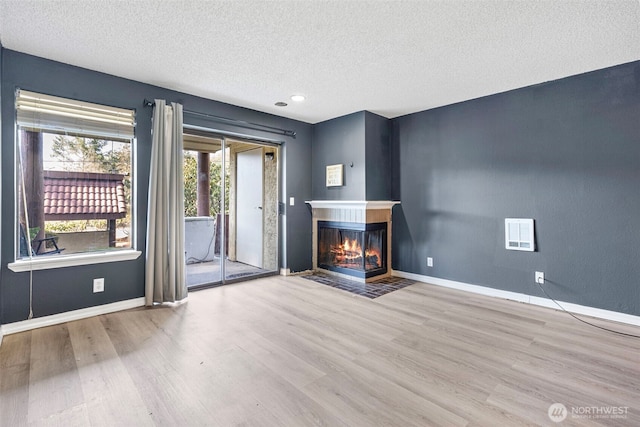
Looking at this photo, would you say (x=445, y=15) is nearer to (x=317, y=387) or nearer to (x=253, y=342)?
(x=317, y=387)

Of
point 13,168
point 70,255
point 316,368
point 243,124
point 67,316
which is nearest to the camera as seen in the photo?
point 316,368

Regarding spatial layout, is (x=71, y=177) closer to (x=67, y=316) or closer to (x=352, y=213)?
(x=67, y=316)

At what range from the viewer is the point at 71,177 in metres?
3.04

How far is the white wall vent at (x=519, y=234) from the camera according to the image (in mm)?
3443

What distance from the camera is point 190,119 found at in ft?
12.3

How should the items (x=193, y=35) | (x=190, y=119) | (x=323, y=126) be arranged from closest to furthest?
(x=193, y=35) → (x=190, y=119) → (x=323, y=126)

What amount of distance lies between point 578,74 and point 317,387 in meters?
3.84

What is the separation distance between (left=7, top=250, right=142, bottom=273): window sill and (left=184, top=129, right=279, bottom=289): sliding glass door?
0.88 metres

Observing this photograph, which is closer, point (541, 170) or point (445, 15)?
point (445, 15)

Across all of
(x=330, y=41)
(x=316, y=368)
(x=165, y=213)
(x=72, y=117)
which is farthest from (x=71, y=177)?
(x=316, y=368)

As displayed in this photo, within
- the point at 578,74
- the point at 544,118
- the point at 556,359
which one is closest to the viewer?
the point at 556,359

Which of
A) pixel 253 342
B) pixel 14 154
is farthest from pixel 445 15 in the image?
pixel 14 154

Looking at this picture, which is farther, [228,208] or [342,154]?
[228,208]

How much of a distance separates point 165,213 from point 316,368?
93.7 inches
